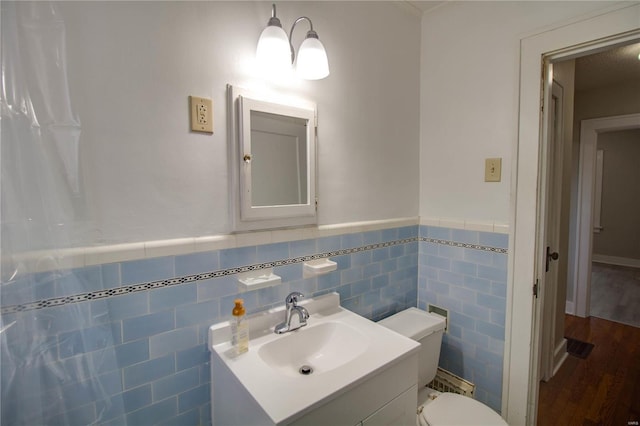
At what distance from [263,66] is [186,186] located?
558mm

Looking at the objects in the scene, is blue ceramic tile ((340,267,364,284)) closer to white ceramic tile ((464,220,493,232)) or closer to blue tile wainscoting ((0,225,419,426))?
blue tile wainscoting ((0,225,419,426))

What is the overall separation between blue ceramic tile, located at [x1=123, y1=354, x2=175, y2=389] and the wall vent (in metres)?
1.47

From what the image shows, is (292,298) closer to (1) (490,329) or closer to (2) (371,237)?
(2) (371,237)

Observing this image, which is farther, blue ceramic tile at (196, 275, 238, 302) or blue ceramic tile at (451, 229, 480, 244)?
blue ceramic tile at (451, 229, 480, 244)

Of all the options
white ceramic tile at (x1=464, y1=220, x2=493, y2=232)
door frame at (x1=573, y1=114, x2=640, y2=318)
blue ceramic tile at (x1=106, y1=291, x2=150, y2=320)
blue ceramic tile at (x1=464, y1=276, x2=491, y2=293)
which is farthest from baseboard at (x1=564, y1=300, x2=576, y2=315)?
blue ceramic tile at (x1=106, y1=291, x2=150, y2=320)

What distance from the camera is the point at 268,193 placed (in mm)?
1258

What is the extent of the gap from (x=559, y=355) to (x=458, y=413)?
1561 millimetres

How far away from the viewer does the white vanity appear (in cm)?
89

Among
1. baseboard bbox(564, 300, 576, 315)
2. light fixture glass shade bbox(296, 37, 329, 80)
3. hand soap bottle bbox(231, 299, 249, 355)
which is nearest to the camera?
hand soap bottle bbox(231, 299, 249, 355)

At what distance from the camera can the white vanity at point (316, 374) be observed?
2.92ft

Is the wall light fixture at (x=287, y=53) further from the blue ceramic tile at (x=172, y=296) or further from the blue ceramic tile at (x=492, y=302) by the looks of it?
the blue ceramic tile at (x=492, y=302)

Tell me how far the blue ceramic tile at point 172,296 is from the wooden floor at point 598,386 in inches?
81.0

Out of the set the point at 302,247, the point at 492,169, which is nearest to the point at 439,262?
the point at 492,169

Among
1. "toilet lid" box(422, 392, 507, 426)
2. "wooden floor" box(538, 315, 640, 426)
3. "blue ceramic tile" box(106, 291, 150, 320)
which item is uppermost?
"blue ceramic tile" box(106, 291, 150, 320)
